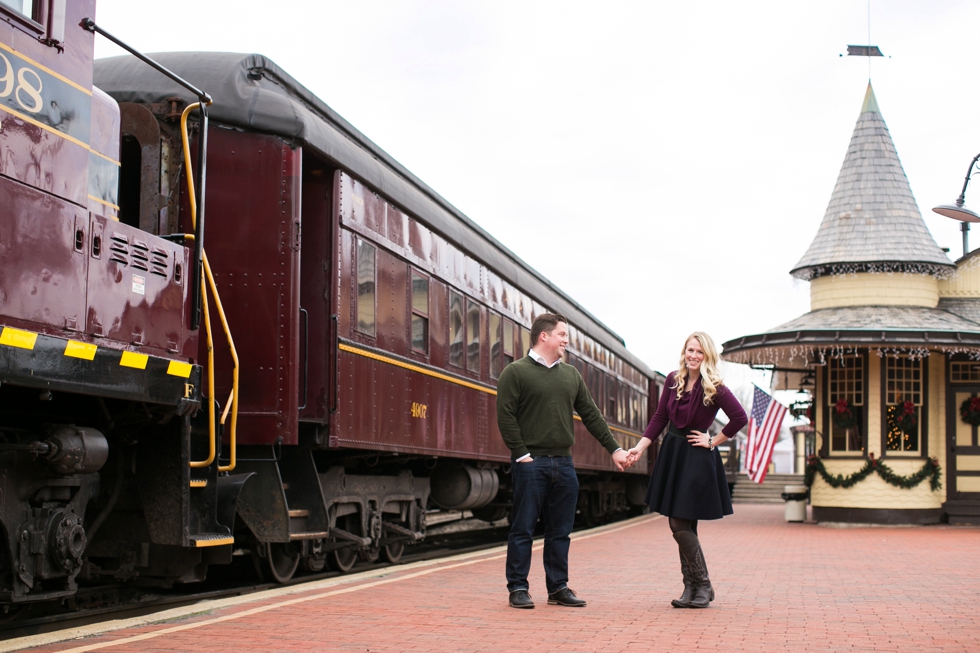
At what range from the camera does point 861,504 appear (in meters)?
20.3

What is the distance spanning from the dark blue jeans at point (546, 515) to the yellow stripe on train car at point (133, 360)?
249cm

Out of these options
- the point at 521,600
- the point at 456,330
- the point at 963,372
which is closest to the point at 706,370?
the point at 521,600

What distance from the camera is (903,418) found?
2027 centimetres

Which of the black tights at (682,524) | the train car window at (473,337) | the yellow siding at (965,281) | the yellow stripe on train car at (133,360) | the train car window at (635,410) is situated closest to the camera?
the yellow stripe on train car at (133,360)

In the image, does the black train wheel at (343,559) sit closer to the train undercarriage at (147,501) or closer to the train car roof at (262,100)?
the train undercarriage at (147,501)

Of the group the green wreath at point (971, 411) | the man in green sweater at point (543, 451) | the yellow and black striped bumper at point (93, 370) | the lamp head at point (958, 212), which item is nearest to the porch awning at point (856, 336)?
the green wreath at point (971, 411)

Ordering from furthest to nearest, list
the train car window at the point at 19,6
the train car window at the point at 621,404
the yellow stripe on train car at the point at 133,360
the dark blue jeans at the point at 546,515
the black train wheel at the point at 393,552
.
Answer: the train car window at the point at 621,404, the black train wheel at the point at 393,552, the dark blue jeans at the point at 546,515, the yellow stripe on train car at the point at 133,360, the train car window at the point at 19,6

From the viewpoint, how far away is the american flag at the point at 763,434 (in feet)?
79.4

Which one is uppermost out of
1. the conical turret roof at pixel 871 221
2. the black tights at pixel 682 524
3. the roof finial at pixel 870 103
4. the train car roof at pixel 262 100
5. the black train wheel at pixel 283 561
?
the roof finial at pixel 870 103

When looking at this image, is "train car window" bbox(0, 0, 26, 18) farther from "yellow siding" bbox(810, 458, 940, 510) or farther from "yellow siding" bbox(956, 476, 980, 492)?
"yellow siding" bbox(956, 476, 980, 492)

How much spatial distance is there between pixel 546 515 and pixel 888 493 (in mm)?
14822

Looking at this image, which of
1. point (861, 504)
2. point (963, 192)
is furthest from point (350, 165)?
point (861, 504)

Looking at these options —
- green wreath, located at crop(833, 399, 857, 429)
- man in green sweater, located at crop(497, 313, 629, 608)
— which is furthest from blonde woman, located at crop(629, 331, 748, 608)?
green wreath, located at crop(833, 399, 857, 429)

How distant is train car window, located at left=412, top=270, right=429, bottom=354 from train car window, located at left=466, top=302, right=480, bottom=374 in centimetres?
139
